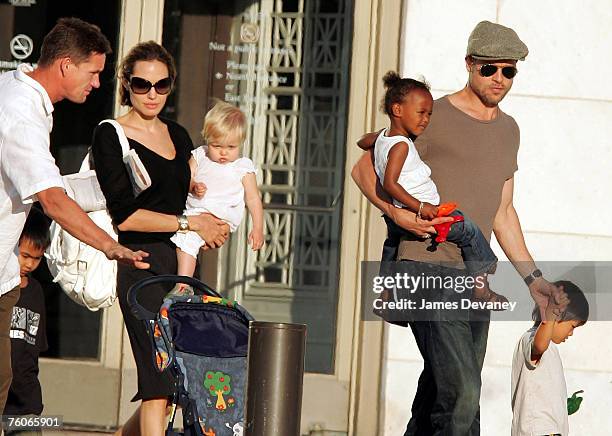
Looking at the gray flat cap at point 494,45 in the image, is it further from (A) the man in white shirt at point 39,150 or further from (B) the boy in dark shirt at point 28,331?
(B) the boy in dark shirt at point 28,331

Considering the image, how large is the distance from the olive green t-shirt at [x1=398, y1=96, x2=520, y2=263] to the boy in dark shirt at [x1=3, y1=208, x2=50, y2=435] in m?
1.99

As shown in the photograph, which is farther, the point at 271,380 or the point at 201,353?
the point at 201,353

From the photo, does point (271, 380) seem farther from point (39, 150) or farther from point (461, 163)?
point (461, 163)

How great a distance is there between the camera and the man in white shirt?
199 inches

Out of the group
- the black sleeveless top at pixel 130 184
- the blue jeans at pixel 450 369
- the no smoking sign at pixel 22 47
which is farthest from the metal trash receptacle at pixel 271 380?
the no smoking sign at pixel 22 47

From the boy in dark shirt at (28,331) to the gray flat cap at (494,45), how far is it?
7.81 feet

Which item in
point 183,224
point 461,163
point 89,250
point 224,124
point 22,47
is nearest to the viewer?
point 461,163

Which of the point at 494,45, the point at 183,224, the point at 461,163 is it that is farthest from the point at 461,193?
the point at 183,224

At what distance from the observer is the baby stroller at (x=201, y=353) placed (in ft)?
17.6

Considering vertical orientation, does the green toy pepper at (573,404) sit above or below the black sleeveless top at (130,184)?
below

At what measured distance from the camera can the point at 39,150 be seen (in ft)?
16.6

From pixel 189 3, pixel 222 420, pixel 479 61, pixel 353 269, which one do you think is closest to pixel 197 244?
pixel 222 420

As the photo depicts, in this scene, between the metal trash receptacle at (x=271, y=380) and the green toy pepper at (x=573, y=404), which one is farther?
the green toy pepper at (x=573, y=404)

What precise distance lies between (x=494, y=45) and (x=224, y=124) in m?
1.40
